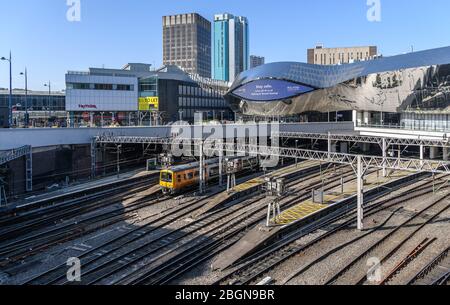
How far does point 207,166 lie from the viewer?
38.9 metres

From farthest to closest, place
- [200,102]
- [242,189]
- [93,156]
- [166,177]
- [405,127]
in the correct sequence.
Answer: [200,102] < [405,127] < [93,156] < [242,189] < [166,177]

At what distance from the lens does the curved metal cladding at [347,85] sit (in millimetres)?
58531

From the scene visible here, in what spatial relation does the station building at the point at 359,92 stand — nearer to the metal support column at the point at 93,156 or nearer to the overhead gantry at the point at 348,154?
the overhead gantry at the point at 348,154

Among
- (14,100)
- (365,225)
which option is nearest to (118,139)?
(365,225)

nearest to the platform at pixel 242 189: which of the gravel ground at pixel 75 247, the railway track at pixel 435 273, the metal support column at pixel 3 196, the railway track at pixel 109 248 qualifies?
the railway track at pixel 109 248

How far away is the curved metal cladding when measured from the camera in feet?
192

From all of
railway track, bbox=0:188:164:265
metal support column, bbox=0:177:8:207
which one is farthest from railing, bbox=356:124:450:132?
metal support column, bbox=0:177:8:207

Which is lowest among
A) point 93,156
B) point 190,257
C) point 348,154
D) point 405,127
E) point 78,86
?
point 190,257

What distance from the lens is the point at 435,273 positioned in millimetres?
19172

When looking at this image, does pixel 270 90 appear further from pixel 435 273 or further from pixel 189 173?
pixel 435 273

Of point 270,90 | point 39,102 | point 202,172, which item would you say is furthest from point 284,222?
point 39,102

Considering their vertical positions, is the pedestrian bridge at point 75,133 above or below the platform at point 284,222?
above

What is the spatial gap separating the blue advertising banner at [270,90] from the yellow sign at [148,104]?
77.2 feet

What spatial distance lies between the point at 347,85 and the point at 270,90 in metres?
16.2
